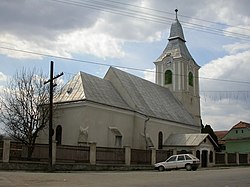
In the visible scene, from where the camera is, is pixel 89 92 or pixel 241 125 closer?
pixel 89 92

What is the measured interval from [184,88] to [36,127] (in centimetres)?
2576

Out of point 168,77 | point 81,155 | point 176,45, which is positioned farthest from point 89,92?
point 176,45

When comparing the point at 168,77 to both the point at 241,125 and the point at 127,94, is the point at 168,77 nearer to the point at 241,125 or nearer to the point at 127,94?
the point at 127,94

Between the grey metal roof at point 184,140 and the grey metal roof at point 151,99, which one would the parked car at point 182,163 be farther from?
the grey metal roof at point 184,140

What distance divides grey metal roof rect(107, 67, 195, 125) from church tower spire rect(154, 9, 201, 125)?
4.95 ft

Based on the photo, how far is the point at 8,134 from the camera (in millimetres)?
34250

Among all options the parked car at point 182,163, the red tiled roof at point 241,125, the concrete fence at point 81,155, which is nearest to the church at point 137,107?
the concrete fence at point 81,155

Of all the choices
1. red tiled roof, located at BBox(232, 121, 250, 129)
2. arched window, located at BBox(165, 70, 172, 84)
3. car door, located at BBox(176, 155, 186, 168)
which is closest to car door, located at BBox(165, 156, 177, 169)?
car door, located at BBox(176, 155, 186, 168)

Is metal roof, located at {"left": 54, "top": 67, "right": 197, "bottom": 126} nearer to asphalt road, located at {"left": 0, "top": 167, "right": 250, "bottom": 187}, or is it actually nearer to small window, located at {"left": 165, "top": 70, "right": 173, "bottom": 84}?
small window, located at {"left": 165, "top": 70, "right": 173, "bottom": 84}

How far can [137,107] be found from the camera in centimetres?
3969

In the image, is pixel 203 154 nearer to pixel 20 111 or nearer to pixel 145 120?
pixel 145 120

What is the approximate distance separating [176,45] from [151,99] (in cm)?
1252

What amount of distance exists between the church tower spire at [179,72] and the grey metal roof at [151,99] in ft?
4.95

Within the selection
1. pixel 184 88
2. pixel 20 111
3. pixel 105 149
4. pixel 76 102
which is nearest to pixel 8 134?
pixel 20 111
